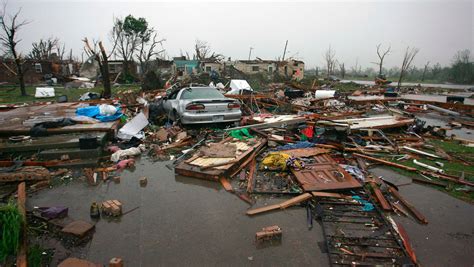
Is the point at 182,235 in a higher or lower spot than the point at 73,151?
lower

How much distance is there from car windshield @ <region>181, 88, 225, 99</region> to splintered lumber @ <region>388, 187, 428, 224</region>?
20.9ft

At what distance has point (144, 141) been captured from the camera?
7816mm

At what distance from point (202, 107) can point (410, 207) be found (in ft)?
20.2

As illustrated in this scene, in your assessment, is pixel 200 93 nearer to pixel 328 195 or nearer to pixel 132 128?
pixel 132 128

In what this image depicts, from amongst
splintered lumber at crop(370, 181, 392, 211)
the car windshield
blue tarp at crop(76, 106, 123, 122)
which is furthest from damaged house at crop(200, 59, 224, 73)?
splintered lumber at crop(370, 181, 392, 211)

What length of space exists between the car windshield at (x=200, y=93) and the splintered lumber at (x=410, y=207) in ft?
20.9

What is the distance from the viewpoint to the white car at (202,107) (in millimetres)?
8234

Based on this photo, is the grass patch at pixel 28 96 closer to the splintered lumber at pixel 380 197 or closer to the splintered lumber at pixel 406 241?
the splintered lumber at pixel 380 197

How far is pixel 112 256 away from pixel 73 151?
4.05 meters

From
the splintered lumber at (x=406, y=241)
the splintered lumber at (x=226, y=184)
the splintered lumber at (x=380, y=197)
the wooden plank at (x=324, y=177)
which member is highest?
the wooden plank at (x=324, y=177)

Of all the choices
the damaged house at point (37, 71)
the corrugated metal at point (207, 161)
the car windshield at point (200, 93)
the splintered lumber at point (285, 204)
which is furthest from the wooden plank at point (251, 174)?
the damaged house at point (37, 71)

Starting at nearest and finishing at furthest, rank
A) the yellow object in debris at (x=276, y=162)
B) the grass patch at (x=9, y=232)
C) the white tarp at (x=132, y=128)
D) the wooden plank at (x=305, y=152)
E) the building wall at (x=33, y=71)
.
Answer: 1. the grass patch at (x=9, y=232)
2. the yellow object in debris at (x=276, y=162)
3. the wooden plank at (x=305, y=152)
4. the white tarp at (x=132, y=128)
5. the building wall at (x=33, y=71)

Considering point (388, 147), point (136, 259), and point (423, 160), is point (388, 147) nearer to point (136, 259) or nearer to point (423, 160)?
point (423, 160)

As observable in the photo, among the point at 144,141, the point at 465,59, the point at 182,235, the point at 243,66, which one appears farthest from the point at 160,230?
the point at 465,59
